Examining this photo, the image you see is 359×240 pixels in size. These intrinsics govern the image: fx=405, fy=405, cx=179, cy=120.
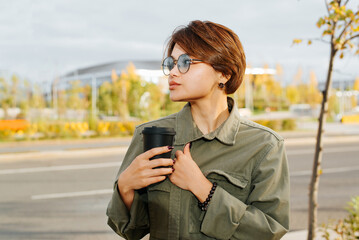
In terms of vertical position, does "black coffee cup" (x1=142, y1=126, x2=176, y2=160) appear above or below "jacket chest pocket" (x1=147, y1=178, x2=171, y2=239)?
above

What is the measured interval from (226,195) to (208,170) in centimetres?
12

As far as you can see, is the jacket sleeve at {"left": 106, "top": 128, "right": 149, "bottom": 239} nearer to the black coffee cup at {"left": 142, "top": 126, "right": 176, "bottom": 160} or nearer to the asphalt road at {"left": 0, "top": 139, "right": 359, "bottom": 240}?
the black coffee cup at {"left": 142, "top": 126, "right": 176, "bottom": 160}

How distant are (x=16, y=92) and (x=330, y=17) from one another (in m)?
25.5

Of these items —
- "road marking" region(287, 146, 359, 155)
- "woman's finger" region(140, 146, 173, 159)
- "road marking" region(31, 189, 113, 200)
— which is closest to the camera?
"woman's finger" region(140, 146, 173, 159)

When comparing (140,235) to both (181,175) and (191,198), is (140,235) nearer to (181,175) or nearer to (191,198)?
(191,198)

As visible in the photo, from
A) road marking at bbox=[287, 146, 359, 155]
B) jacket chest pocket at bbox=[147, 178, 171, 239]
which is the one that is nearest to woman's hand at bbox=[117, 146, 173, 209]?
jacket chest pocket at bbox=[147, 178, 171, 239]

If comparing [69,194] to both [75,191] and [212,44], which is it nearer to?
[75,191]

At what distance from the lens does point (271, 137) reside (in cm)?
148

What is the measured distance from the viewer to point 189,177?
1345 millimetres

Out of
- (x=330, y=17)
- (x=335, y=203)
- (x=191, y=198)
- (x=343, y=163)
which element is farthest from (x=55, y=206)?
(x=343, y=163)

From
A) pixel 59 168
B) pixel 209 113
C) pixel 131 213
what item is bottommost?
pixel 59 168

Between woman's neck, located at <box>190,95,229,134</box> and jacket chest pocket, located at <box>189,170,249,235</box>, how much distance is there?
0.19 metres

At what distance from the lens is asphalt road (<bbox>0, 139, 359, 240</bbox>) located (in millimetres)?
5473

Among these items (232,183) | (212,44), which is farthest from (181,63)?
(232,183)
